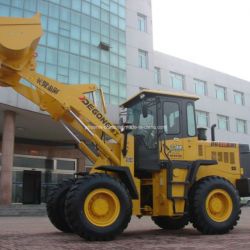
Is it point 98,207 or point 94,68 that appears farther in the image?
point 94,68

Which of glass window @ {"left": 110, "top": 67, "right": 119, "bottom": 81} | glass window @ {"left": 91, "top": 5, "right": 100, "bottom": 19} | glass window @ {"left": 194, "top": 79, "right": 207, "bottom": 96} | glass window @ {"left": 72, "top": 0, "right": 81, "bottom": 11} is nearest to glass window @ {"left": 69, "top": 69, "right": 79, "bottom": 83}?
glass window @ {"left": 110, "top": 67, "right": 119, "bottom": 81}

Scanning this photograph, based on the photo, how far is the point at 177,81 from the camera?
3966 centimetres

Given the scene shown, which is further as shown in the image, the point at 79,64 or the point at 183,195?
the point at 79,64

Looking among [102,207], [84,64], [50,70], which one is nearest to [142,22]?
[84,64]

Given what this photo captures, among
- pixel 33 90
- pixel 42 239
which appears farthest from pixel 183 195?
pixel 33 90

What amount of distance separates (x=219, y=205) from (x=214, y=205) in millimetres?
167

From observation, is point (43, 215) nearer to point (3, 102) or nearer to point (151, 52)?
point (3, 102)

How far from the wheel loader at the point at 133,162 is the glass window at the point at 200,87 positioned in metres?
30.8

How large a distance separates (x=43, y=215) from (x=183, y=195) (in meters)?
13.2

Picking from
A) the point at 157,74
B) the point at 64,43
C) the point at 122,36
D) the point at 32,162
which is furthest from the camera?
the point at 157,74

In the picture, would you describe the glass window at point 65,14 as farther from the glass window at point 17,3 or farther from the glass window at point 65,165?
the glass window at point 65,165

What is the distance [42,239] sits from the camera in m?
8.87

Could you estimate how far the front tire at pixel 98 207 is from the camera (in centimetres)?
845

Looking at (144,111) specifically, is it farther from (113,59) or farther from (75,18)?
(113,59)
